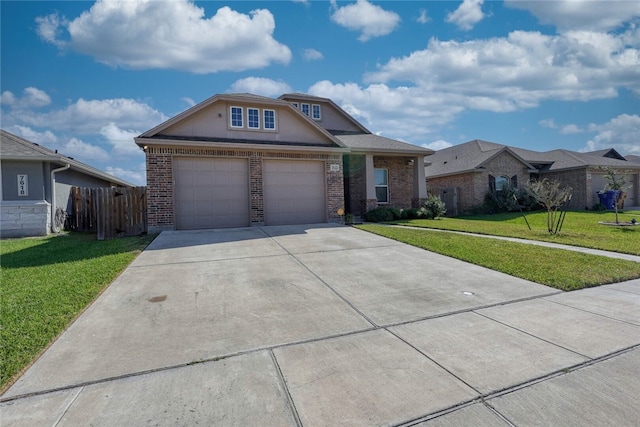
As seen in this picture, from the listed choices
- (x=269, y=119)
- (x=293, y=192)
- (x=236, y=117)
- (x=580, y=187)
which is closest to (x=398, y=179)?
(x=293, y=192)

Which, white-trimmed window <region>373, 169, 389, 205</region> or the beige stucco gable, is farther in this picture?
white-trimmed window <region>373, 169, 389, 205</region>

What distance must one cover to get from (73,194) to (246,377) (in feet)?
51.6

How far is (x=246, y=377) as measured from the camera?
278 cm

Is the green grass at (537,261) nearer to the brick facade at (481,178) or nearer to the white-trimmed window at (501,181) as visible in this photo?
the brick facade at (481,178)

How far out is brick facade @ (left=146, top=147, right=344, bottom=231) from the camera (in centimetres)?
1109

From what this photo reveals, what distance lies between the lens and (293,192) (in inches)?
512

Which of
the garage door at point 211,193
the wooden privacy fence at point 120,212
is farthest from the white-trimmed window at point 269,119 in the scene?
the wooden privacy fence at point 120,212

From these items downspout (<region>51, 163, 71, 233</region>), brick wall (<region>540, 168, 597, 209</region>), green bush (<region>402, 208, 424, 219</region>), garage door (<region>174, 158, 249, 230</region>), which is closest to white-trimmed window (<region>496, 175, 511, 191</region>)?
brick wall (<region>540, 168, 597, 209</region>)

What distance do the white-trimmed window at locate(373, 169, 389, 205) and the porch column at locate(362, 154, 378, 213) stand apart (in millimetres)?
1072

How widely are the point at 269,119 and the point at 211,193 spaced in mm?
3725

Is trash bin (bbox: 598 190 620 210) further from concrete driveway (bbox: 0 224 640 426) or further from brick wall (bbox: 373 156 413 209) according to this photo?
concrete driveway (bbox: 0 224 640 426)

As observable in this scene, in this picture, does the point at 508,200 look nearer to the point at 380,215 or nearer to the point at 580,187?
the point at 580,187

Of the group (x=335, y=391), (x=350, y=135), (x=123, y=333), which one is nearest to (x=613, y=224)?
(x=350, y=135)

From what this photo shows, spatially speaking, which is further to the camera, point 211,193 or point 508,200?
point 508,200
